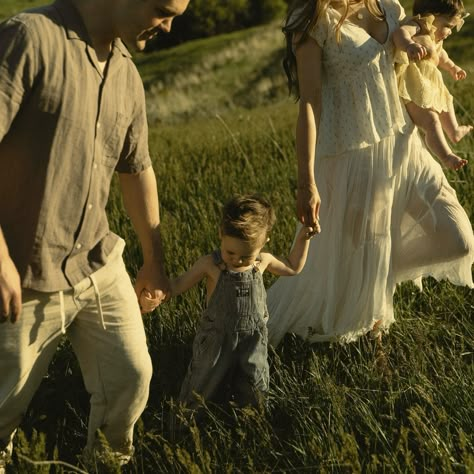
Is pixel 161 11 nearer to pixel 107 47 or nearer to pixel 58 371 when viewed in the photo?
pixel 107 47

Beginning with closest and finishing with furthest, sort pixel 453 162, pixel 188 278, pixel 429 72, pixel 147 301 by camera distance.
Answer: pixel 147 301, pixel 188 278, pixel 453 162, pixel 429 72

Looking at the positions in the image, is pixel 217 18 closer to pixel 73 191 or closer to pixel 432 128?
pixel 432 128

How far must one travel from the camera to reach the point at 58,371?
4.32 meters

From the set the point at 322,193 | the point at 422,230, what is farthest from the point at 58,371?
the point at 422,230

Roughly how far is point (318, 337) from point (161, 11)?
2123mm

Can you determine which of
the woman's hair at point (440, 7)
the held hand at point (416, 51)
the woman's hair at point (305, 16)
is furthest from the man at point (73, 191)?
the woman's hair at point (440, 7)

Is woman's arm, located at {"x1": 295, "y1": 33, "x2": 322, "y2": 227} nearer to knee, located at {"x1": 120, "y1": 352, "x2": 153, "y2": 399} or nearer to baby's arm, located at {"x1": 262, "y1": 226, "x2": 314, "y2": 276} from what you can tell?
baby's arm, located at {"x1": 262, "y1": 226, "x2": 314, "y2": 276}

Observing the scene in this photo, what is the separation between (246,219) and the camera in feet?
11.5

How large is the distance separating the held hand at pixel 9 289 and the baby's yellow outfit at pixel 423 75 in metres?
2.12

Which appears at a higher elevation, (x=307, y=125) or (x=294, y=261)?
(x=307, y=125)

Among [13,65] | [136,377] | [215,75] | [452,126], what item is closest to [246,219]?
[136,377]

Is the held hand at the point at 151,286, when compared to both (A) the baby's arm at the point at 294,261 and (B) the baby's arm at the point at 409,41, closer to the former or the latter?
(A) the baby's arm at the point at 294,261

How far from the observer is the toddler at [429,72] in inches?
158

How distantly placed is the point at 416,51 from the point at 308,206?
79 centimetres
